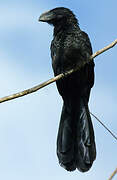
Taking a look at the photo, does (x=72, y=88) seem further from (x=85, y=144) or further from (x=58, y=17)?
(x=58, y=17)

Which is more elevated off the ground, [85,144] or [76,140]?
[76,140]

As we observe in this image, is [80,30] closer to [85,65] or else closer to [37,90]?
[85,65]

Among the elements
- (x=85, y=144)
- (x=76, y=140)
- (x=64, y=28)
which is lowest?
(x=85, y=144)

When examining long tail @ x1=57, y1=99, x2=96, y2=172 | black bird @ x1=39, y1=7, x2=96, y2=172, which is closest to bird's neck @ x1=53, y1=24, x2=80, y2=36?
black bird @ x1=39, y1=7, x2=96, y2=172

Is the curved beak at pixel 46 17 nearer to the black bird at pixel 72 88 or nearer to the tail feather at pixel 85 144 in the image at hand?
the black bird at pixel 72 88

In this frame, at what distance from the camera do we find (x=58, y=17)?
5.85m

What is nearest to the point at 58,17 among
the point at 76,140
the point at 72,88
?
the point at 72,88

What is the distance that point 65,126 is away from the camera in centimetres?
573

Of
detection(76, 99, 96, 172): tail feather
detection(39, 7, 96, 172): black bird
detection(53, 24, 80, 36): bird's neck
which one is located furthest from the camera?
detection(53, 24, 80, 36): bird's neck

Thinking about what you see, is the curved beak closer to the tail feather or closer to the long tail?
the long tail

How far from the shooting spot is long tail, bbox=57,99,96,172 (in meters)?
5.23

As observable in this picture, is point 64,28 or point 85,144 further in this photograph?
point 64,28

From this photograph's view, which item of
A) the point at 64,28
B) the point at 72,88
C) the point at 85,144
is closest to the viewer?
the point at 85,144

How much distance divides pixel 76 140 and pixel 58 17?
1724 millimetres
